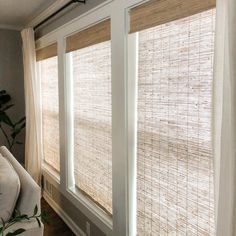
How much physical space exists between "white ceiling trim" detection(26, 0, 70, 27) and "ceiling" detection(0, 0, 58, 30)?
4 centimetres

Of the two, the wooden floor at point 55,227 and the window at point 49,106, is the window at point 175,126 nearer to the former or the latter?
the wooden floor at point 55,227

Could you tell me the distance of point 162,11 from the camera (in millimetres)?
1518

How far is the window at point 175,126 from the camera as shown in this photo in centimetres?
137

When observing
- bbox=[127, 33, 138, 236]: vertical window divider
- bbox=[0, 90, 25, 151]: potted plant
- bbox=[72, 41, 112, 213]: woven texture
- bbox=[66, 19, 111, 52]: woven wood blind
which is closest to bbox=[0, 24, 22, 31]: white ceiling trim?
bbox=[0, 90, 25, 151]: potted plant

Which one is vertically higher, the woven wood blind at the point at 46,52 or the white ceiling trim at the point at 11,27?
the white ceiling trim at the point at 11,27

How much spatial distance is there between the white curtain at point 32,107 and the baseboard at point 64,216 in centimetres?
30

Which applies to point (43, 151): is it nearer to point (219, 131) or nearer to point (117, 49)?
point (117, 49)

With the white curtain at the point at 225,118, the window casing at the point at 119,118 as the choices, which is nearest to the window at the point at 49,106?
the window casing at the point at 119,118

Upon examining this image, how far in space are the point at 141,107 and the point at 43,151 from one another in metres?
2.40

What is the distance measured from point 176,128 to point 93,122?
3.47 feet

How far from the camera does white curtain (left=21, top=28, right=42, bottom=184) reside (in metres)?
3.62

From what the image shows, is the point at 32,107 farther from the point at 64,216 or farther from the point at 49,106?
the point at 64,216

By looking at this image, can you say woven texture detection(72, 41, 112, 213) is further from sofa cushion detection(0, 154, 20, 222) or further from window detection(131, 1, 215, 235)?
sofa cushion detection(0, 154, 20, 222)

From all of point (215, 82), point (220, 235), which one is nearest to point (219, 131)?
point (215, 82)
